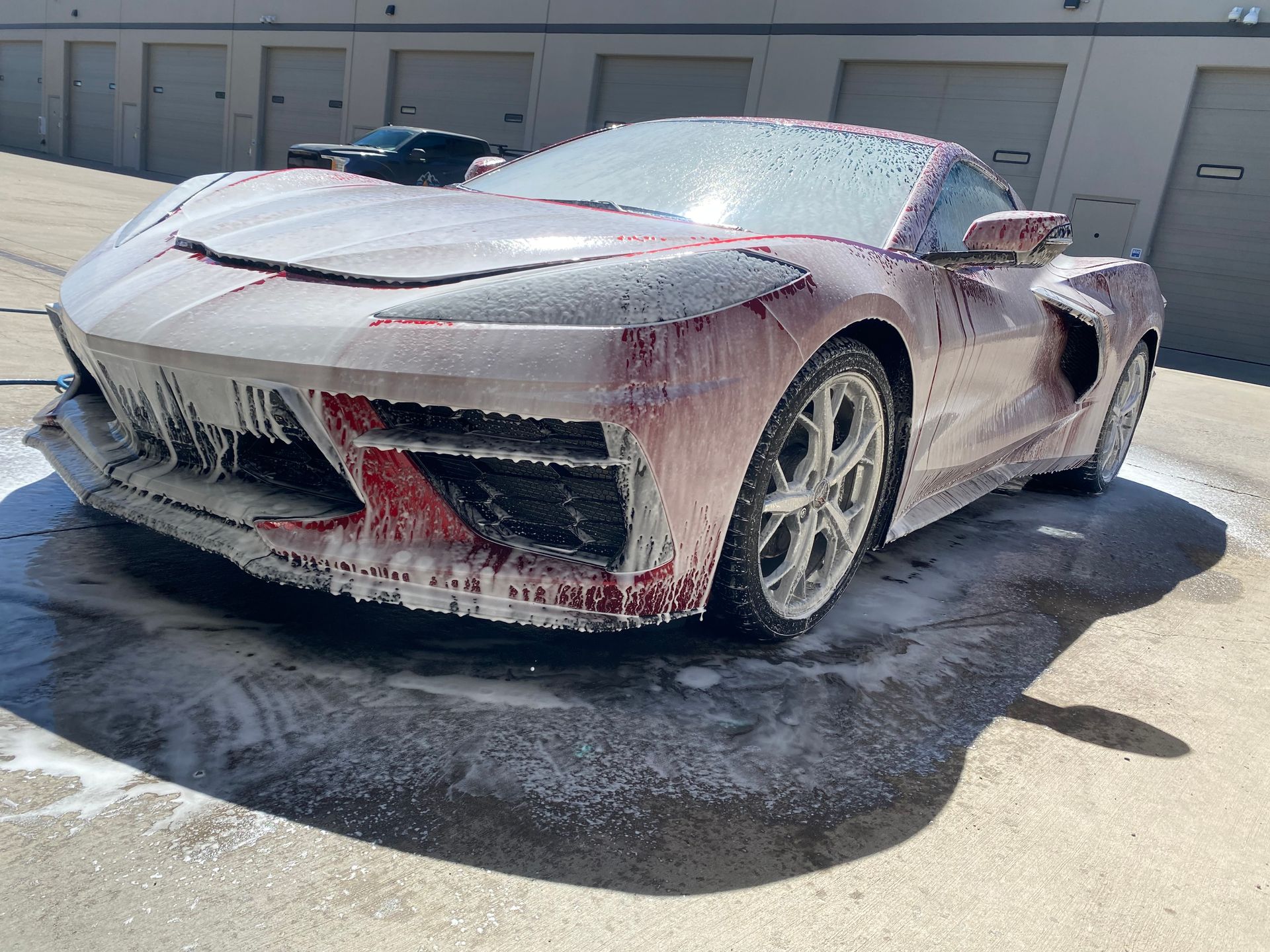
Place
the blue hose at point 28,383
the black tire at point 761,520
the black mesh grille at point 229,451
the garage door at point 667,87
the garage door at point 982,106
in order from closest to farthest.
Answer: the black mesh grille at point 229,451
the black tire at point 761,520
the blue hose at point 28,383
the garage door at point 982,106
the garage door at point 667,87

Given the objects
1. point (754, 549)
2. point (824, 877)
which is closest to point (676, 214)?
point (754, 549)

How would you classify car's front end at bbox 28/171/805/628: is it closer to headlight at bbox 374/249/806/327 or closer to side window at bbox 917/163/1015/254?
headlight at bbox 374/249/806/327

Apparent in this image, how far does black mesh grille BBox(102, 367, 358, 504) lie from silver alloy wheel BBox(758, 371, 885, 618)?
33.7 inches

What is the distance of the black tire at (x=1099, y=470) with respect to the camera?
4266 millimetres

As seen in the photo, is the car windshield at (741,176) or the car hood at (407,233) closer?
the car hood at (407,233)

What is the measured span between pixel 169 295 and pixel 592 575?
939mm

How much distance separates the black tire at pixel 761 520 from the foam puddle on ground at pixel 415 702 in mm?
81

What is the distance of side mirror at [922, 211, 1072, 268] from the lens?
8.52 feet

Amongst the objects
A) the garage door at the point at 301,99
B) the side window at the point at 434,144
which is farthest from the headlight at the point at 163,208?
the garage door at the point at 301,99

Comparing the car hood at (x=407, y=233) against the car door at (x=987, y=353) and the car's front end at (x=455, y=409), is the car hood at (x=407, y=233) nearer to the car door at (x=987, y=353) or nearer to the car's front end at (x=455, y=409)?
the car's front end at (x=455, y=409)

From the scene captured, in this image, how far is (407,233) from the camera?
2.03m

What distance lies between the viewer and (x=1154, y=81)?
43.9 feet

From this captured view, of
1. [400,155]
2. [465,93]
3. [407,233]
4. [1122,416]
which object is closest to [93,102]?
[465,93]

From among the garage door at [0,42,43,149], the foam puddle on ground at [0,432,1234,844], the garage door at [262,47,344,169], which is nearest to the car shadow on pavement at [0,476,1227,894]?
the foam puddle on ground at [0,432,1234,844]
